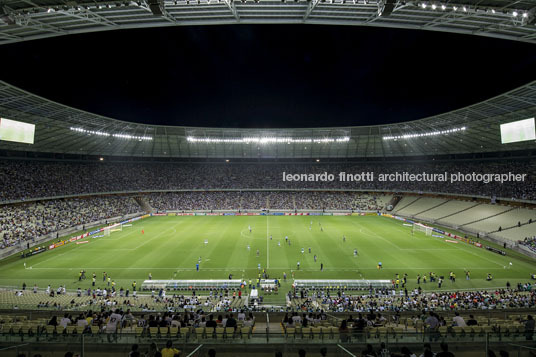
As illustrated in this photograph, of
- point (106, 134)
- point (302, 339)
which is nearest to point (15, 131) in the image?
point (106, 134)

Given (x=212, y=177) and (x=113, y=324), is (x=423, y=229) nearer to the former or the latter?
(x=113, y=324)

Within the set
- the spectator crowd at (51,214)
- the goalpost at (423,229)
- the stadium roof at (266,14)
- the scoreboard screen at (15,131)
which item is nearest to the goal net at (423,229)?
the goalpost at (423,229)

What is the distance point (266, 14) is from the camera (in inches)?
607

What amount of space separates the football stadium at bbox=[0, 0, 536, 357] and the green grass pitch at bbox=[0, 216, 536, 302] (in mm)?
318

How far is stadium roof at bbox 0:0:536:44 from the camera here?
44.6 feet

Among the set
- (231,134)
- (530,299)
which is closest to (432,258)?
(530,299)

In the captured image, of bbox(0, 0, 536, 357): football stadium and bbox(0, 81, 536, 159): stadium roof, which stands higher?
bbox(0, 81, 536, 159): stadium roof

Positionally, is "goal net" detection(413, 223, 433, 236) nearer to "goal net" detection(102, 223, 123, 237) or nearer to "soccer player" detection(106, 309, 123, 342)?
"soccer player" detection(106, 309, 123, 342)

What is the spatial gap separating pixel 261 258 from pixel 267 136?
40.9 meters

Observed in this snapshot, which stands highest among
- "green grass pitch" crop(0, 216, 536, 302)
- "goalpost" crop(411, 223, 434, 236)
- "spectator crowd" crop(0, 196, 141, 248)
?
"spectator crowd" crop(0, 196, 141, 248)

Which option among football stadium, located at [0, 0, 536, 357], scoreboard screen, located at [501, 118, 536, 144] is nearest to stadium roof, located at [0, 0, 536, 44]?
football stadium, located at [0, 0, 536, 357]

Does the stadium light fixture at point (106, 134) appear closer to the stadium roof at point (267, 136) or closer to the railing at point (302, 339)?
the stadium roof at point (267, 136)

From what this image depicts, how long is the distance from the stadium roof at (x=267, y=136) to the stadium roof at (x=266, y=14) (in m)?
20.7

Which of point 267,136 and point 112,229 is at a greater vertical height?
point 267,136
